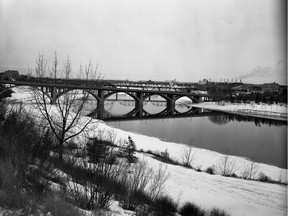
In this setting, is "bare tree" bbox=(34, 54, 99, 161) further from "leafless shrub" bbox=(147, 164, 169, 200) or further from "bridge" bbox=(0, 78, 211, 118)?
"leafless shrub" bbox=(147, 164, 169, 200)

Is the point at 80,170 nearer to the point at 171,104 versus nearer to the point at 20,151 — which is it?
the point at 20,151

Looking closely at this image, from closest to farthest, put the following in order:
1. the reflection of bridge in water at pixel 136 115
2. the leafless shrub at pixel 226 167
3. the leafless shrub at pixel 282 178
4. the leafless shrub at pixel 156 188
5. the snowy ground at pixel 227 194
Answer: the leafless shrub at pixel 156 188 < the snowy ground at pixel 227 194 < the leafless shrub at pixel 282 178 < the leafless shrub at pixel 226 167 < the reflection of bridge in water at pixel 136 115

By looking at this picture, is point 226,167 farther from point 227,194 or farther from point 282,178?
point 227,194

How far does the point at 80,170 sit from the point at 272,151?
18.1 meters

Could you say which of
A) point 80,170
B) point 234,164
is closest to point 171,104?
point 234,164

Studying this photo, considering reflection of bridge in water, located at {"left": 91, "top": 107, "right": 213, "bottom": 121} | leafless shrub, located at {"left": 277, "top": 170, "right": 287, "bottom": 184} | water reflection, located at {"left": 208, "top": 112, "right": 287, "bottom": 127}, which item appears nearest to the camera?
leafless shrub, located at {"left": 277, "top": 170, "right": 287, "bottom": 184}

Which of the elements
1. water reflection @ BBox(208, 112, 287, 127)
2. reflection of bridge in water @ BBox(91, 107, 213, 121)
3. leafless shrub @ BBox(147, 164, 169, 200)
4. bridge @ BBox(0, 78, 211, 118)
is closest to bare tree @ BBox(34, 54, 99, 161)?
bridge @ BBox(0, 78, 211, 118)

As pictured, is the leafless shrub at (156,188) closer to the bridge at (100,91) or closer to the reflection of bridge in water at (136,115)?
the bridge at (100,91)

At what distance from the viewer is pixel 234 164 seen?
14922 mm

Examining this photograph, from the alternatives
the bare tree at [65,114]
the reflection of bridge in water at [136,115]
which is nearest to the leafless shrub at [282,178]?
the bare tree at [65,114]

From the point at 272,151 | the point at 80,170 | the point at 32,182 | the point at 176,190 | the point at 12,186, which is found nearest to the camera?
the point at 12,186

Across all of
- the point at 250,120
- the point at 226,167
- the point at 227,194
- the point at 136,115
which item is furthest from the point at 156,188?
the point at 250,120

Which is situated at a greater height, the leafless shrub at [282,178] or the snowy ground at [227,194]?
A: the snowy ground at [227,194]

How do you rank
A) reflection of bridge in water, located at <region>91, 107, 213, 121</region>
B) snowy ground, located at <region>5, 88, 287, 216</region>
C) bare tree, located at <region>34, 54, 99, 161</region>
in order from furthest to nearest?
Answer: reflection of bridge in water, located at <region>91, 107, 213, 121</region>, bare tree, located at <region>34, 54, 99, 161</region>, snowy ground, located at <region>5, 88, 287, 216</region>
